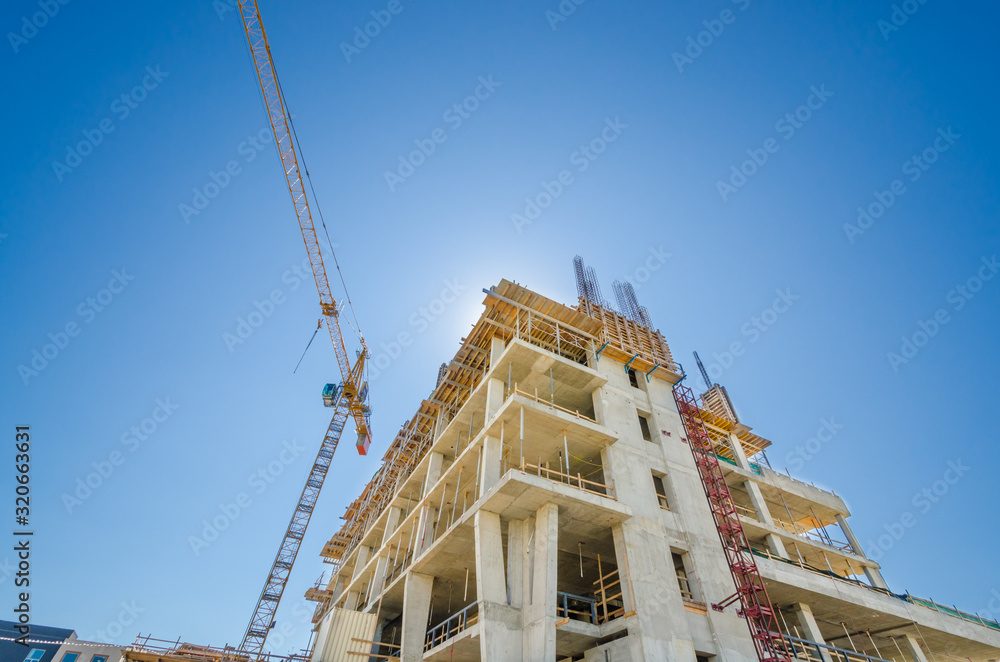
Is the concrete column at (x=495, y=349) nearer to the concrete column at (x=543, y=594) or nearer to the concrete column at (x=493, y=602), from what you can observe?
the concrete column at (x=493, y=602)

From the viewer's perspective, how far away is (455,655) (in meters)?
19.3

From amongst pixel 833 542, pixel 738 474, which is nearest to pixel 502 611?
pixel 738 474

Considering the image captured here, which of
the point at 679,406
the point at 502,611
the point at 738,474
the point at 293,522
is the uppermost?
the point at 293,522

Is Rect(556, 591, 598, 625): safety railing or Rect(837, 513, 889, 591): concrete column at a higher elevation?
Rect(837, 513, 889, 591): concrete column

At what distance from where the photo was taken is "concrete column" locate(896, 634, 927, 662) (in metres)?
27.4

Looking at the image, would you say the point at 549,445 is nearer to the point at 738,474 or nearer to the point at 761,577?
the point at 761,577

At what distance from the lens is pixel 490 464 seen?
2169cm

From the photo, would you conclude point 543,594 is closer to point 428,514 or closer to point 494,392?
point 494,392

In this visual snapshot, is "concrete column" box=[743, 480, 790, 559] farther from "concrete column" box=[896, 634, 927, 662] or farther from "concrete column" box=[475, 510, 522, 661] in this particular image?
"concrete column" box=[475, 510, 522, 661]

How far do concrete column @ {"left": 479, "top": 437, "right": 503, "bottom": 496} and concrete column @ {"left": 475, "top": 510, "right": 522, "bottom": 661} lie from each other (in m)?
1.39

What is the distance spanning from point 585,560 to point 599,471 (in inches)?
169

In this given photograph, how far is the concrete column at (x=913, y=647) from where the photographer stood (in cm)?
2737

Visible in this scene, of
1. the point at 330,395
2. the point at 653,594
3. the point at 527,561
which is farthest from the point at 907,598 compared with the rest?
the point at 330,395

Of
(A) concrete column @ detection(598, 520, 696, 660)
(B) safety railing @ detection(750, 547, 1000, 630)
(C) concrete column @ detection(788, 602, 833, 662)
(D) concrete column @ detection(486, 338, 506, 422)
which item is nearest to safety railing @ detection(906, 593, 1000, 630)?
(B) safety railing @ detection(750, 547, 1000, 630)
